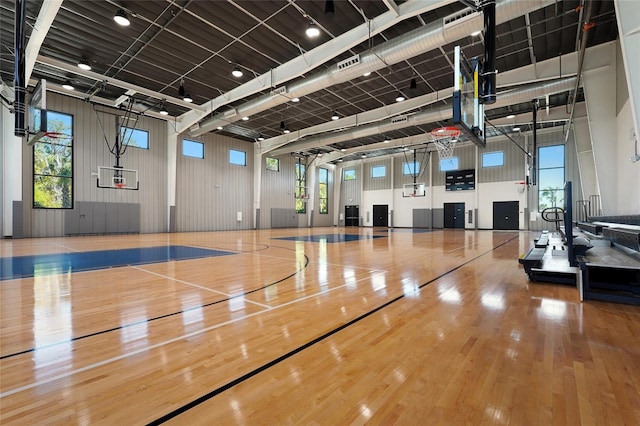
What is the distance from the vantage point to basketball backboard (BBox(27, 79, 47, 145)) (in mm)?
8594

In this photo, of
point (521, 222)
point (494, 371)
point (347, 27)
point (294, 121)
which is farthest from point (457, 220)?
point (494, 371)

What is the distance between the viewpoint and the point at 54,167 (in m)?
13.6

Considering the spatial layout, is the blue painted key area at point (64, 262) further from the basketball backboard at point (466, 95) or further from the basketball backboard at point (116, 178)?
the basketball backboard at point (116, 178)

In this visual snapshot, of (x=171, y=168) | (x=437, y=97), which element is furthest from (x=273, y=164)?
(x=437, y=97)

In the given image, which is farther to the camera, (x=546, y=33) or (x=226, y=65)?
(x=226, y=65)

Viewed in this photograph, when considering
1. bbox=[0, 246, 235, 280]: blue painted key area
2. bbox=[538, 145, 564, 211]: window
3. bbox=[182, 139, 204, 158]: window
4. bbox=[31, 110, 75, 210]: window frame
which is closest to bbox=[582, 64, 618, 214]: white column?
bbox=[538, 145, 564, 211]: window

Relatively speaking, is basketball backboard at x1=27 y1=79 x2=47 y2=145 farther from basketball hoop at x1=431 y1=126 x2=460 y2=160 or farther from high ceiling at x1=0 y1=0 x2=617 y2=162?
basketball hoop at x1=431 y1=126 x2=460 y2=160

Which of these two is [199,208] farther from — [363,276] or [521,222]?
[521,222]

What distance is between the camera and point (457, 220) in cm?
2302

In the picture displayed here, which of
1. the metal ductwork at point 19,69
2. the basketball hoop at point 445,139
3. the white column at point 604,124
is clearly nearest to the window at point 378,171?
the basketball hoop at point 445,139

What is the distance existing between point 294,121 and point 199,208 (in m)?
7.92

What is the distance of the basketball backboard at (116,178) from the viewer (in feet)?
49.3

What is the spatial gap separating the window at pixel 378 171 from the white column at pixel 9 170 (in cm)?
2292

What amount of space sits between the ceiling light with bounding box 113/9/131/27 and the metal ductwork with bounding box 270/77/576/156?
12.1 meters
